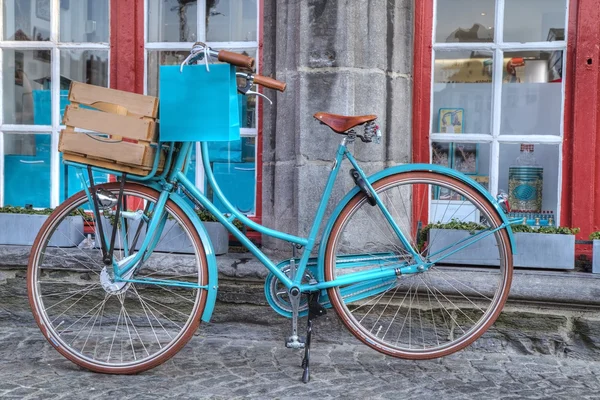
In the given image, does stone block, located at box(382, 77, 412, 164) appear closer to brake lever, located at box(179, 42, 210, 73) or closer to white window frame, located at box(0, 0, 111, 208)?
brake lever, located at box(179, 42, 210, 73)

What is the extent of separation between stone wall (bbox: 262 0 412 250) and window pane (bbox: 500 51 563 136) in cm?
63

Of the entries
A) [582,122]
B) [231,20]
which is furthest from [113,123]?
[582,122]

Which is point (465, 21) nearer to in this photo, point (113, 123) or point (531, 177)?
point (531, 177)

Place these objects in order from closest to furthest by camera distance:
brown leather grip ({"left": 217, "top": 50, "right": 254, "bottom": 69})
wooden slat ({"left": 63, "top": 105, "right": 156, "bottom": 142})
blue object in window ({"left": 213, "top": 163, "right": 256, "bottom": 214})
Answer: brown leather grip ({"left": 217, "top": 50, "right": 254, "bottom": 69})
wooden slat ({"left": 63, "top": 105, "right": 156, "bottom": 142})
blue object in window ({"left": 213, "top": 163, "right": 256, "bottom": 214})

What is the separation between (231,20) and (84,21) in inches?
39.3

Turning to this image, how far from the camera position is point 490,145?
469 centimetres

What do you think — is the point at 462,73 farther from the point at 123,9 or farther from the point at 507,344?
the point at 123,9

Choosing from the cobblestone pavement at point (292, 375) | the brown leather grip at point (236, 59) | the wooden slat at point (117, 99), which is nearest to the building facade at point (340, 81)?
the cobblestone pavement at point (292, 375)

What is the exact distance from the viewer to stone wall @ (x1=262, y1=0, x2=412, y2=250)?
4.36 meters

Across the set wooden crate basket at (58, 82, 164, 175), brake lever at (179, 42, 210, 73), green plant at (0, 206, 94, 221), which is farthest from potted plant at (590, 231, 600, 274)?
green plant at (0, 206, 94, 221)

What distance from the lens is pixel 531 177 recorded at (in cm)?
467

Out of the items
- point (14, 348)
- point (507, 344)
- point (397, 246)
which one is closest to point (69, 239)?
point (14, 348)

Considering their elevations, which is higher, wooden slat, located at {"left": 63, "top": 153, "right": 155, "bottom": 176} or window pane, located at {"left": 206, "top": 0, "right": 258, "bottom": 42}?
window pane, located at {"left": 206, "top": 0, "right": 258, "bottom": 42}

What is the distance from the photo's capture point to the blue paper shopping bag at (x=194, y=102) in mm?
3594
